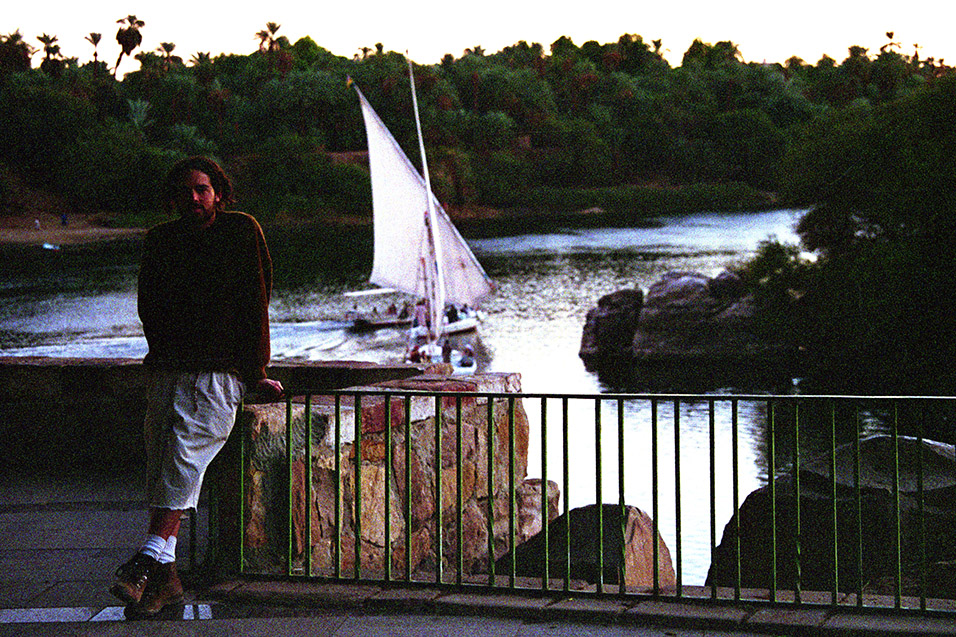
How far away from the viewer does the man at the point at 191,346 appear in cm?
457

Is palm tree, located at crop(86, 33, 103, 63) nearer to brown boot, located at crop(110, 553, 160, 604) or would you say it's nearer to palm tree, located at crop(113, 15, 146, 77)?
palm tree, located at crop(113, 15, 146, 77)

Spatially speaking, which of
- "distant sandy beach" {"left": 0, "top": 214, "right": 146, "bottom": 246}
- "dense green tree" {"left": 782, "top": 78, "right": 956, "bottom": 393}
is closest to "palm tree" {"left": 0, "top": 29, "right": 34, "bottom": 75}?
"distant sandy beach" {"left": 0, "top": 214, "right": 146, "bottom": 246}

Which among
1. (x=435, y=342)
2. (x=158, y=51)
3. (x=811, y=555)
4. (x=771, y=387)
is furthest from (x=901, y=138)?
(x=158, y=51)

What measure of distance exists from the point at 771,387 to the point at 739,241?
4586 cm

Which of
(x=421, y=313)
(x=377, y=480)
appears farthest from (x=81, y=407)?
(x=421, y=313)

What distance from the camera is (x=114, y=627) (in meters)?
4.43

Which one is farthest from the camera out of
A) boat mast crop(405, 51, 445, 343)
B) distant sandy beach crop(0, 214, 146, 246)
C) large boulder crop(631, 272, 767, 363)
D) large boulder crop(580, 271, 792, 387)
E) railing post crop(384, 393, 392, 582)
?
distant sandy beach crop(0, 214, 146, 246)

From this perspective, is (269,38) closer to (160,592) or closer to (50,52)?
(50,52)

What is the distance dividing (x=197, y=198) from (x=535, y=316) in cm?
5281

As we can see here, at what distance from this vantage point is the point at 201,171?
4.76 meters

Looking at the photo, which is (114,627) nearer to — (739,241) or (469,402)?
(469,402)

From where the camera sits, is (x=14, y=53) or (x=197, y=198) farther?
(x=14, y=53)

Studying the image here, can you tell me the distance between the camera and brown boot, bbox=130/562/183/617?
4527 mm

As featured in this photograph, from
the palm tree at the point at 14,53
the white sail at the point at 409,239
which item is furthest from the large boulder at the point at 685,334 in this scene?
the palm tree at the point at 14,53
